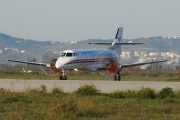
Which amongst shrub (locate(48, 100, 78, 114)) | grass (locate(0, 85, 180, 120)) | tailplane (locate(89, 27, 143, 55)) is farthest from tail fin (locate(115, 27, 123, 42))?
shrub (locate(48, 100, 78, 114))

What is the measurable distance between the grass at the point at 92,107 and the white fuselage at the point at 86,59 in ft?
81.2

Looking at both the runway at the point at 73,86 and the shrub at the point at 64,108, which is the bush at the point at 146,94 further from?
the shrub at the point at 64,108

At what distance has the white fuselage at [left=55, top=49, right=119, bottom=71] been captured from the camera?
57.0 m

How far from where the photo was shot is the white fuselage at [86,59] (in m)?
57.0

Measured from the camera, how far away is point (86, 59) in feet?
197

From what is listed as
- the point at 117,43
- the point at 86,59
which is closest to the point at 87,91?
the point at 86,59

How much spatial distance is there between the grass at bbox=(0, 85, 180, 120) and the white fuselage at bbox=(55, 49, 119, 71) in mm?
24747

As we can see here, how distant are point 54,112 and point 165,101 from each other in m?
8.02

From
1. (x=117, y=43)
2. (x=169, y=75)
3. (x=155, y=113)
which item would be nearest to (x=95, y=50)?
(x=117, y=43)

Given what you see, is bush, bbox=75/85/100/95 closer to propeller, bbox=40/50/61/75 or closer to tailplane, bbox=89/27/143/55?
propeller, bbox=40/50/61/75

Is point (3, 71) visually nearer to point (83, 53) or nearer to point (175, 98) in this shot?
point (83, 53)

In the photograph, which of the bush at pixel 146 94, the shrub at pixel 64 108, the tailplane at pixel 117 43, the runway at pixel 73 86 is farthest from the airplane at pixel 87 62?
the shrub at pixel 64 108

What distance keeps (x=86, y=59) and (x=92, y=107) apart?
3680 cm

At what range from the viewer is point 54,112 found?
68.4 feet
